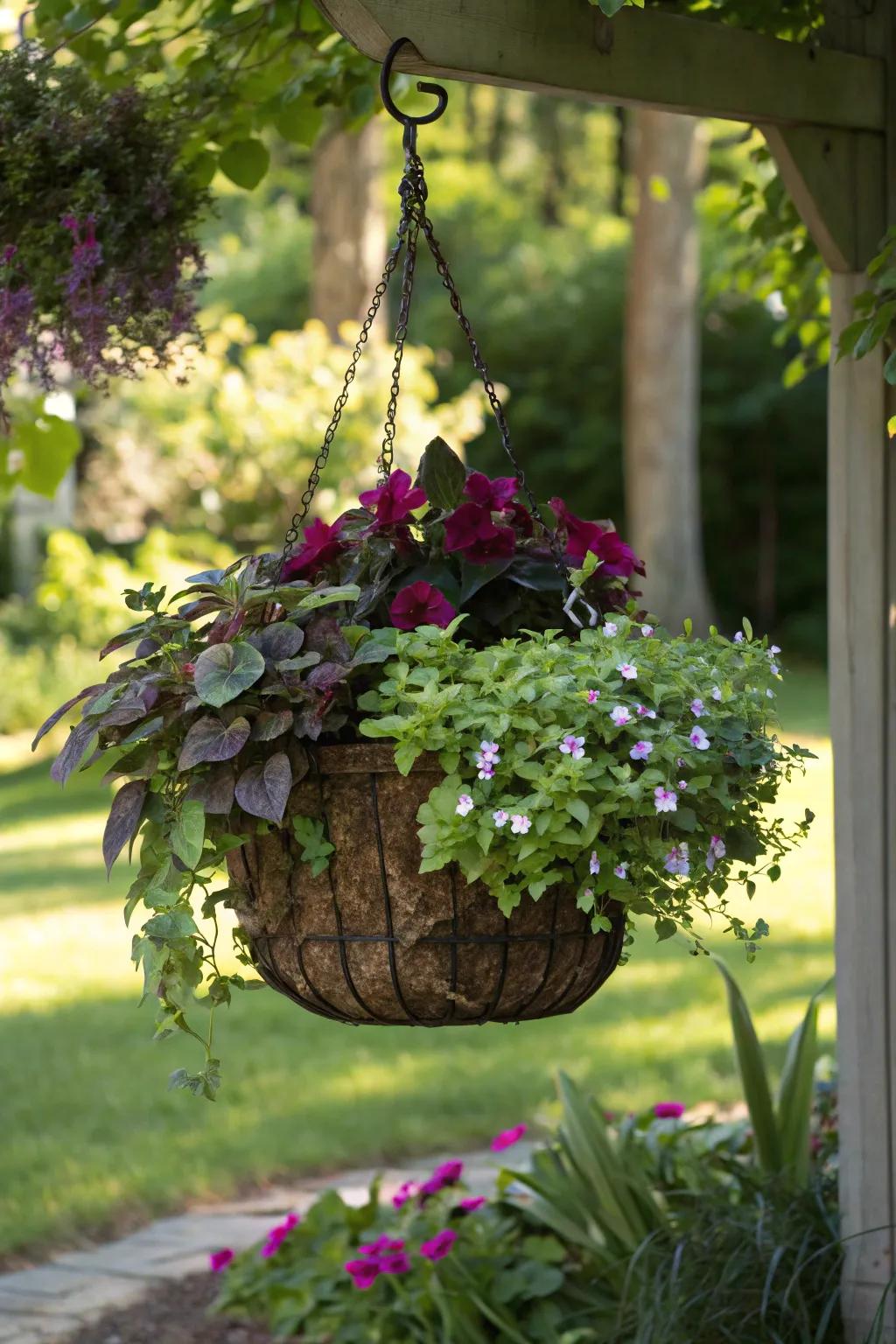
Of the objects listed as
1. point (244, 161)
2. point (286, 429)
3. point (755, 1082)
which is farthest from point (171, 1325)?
point (286, 429)

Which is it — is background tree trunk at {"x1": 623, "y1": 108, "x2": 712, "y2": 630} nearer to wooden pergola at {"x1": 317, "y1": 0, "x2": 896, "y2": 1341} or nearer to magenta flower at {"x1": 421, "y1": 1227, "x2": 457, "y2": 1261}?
magenta flower at {"x1": 421, "y1": 1227, "x2": 457, "y2": 1261}

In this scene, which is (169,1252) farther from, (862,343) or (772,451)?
(772,451)

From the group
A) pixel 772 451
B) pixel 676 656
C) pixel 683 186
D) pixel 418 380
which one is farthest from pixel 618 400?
pixel 676 656

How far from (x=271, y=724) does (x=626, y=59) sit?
106 centimetres

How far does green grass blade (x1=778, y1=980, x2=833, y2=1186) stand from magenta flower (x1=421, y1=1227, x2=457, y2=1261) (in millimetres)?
688

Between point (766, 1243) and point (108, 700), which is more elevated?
point (108, 700)

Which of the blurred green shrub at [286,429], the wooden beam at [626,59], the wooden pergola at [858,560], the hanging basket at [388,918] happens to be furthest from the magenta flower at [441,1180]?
the blurred green shrub at [286,429]

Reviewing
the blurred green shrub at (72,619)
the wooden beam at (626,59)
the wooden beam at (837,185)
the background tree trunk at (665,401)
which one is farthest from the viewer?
the background tree trunk at (665,401)

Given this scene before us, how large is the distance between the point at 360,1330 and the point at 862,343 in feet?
6.81

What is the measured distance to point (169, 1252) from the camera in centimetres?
373

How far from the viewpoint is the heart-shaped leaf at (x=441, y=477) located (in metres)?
2.02

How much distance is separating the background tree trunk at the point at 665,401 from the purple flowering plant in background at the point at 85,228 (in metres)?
9.96

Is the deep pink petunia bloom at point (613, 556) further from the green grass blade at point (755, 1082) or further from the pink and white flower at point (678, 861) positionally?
the green grass blade at point (755, 1082)

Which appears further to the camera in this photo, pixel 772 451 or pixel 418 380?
pixel 772 451
